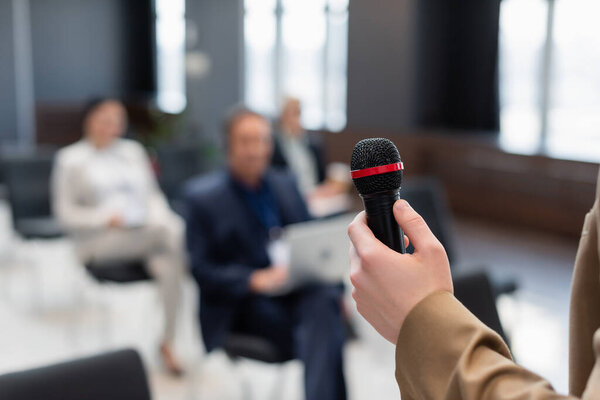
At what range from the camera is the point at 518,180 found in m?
7.84

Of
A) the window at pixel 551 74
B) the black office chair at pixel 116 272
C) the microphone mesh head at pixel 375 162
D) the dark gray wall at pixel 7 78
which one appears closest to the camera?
the microphone mesh head at pixel 375 162

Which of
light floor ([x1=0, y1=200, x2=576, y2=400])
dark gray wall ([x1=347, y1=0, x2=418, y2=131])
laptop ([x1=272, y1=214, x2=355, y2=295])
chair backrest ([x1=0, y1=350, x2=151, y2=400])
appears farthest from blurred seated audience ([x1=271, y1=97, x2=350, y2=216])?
dark gray wall ([x1=347, y1=0, x2=418, y2=131])

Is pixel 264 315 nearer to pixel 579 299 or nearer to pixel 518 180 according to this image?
pixel 579 299

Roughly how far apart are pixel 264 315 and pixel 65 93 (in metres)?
12.2

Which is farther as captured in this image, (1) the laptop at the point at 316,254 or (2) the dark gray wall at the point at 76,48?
(2) the dark gray wall at the point at 76,48

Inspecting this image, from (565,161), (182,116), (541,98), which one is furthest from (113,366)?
(182,116)

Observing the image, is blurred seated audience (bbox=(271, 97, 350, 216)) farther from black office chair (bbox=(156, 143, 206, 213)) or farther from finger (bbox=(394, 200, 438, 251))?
finger (bbox=(394, 200, 438, 251))

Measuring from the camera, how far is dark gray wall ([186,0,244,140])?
12133mm

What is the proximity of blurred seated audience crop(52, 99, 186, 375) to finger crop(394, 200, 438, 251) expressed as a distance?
3366mm

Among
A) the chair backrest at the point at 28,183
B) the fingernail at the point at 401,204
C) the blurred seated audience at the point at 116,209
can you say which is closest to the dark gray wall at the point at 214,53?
the chair backrest at the point at 28,183

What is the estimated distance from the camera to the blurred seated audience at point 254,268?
111 inches

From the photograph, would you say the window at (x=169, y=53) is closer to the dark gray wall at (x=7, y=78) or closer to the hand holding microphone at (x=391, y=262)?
the dark gray wall at (x=7, y=78)

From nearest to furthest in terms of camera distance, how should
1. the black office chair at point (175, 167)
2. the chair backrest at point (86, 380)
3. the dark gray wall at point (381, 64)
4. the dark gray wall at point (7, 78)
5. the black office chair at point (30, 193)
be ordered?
the chair backrest at point (86, 380) → the black office chair at point (30, 193) → the black office chair at point (175, 167) → the dark gray wall at point (381, 64) → the dark gray wall at point (7, 78)

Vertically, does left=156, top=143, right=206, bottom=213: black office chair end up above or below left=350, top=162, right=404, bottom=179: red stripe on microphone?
below
